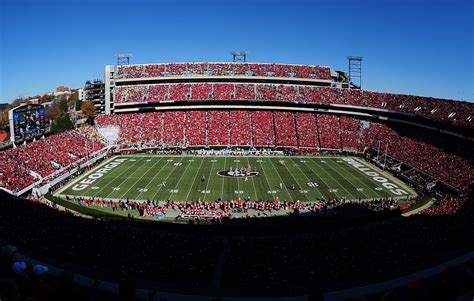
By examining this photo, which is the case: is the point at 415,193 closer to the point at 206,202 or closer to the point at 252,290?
the point at 206,202

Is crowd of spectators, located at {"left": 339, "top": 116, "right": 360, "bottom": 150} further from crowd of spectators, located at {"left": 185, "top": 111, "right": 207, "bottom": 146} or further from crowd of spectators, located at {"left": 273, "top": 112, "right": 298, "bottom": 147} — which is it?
crowd of spectators, located at {"left": 185, "top": 111, "right": 207, "bottom": 146}

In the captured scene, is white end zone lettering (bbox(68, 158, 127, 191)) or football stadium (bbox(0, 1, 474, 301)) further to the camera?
white end zone lettering (bbox(68, 158, 127, 191))

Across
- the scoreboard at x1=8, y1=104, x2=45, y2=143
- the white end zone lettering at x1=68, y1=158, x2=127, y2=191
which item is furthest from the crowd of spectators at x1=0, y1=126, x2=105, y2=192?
the white end zone lettering at x1=68, y1=158, x2=127, y2=191

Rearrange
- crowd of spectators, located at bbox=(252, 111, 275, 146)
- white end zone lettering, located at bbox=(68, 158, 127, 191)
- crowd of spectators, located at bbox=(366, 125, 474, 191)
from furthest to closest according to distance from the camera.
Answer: crowd of spectators, located at bbox=(252, 111, 275, 146) < white end zone lettering, located at bbox=(68, 158, 127, 191) < crowd of spectators, located at bbox=(366, 125, 474, 191)

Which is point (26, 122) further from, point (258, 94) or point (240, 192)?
point (258, 94)

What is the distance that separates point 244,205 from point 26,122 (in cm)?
3161

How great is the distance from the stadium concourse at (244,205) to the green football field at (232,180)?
114cm

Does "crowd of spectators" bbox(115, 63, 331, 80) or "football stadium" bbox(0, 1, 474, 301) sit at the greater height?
"crowd of spectators" bbox(115, 63, 331, 80)

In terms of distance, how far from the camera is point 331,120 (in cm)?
Result: 6506

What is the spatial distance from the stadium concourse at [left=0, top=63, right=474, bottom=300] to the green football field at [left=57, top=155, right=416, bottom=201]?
1.14 meters

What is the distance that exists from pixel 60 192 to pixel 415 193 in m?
35.7

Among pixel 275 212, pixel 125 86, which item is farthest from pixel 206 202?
pixel 125 86

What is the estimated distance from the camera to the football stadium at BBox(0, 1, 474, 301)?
1650 cm

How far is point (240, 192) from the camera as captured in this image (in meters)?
37.4
